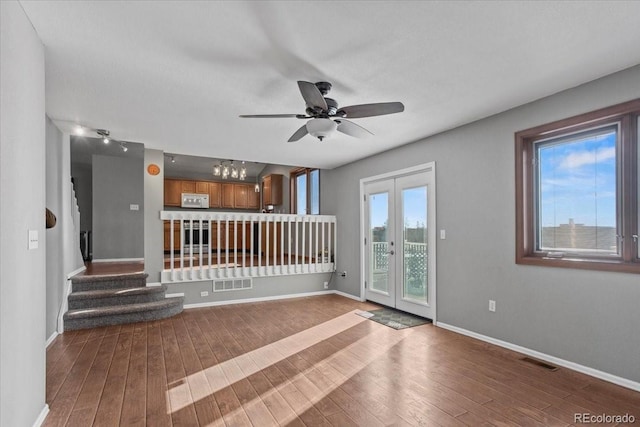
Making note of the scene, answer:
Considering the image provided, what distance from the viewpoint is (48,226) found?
10.8 feet

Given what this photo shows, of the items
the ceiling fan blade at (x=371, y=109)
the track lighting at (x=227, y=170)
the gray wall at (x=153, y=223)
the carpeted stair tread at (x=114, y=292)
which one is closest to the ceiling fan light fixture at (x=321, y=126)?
the ceiling fan blade at (x=371, y=109)

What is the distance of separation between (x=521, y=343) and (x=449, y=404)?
1440 millimetres

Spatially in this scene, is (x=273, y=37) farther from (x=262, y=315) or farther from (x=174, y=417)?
(x=262, y=315)

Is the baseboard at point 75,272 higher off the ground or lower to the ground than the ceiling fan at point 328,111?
lower

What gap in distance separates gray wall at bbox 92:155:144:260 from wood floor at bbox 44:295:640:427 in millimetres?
3893

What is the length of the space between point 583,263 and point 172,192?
8.97 m

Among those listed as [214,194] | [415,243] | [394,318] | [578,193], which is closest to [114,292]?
[394,318]

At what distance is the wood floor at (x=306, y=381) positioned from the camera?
2205 millimetres

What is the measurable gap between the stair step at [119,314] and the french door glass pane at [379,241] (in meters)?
3.17

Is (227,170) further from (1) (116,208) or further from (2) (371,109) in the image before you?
(2) (371,109)

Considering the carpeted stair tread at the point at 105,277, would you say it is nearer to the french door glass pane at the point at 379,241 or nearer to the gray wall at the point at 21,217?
the gray wall at the point at 21,217

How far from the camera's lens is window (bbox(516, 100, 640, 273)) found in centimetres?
261

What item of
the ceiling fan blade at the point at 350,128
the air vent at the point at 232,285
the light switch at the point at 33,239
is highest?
the ceiling fan blade at the point at 350,128

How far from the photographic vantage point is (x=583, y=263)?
283 centimetres
